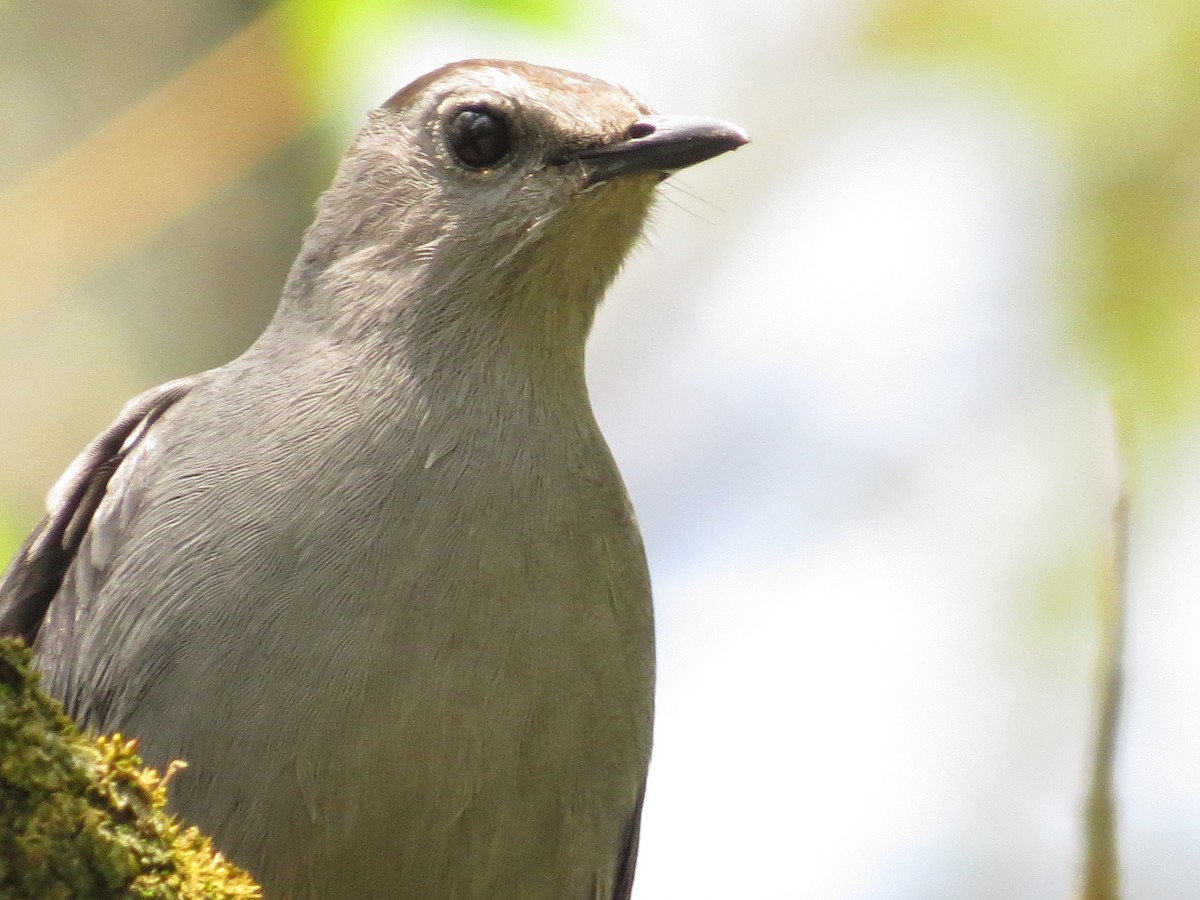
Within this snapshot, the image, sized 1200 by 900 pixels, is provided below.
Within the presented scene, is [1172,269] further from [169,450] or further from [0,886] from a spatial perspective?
[0,886]

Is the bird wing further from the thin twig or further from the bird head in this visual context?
the thin twig

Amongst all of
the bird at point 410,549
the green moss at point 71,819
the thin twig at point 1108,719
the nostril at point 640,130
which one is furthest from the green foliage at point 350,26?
the green moss at point 71,819

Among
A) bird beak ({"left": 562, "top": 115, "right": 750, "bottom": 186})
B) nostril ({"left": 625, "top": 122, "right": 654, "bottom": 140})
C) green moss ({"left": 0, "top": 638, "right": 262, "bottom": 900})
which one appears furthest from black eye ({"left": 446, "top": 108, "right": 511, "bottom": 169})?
green moss ({"left": 0, "top": 638, "right": 262, "bottom": 900})

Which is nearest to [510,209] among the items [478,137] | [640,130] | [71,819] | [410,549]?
[478,137]

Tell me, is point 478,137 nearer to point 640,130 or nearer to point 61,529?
point 640,130

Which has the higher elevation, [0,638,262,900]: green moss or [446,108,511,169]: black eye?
[446,108,511,169]: black eye

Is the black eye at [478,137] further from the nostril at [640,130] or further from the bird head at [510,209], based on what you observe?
the nostril at [640,130]

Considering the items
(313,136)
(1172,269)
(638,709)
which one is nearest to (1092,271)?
(1172,269)
